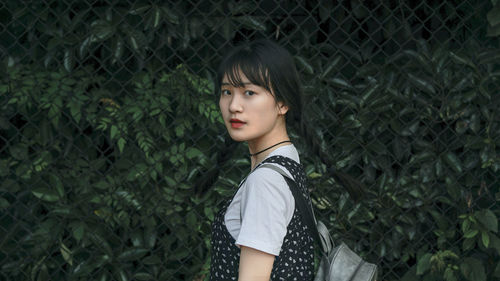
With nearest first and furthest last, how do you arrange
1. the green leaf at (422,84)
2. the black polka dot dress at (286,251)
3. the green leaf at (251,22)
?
the black polka dot dress at (286,251), the green leaf at (251,22), the green leaf at (422,84)

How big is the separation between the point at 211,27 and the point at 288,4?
377 mm

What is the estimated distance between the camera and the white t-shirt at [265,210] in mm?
1143

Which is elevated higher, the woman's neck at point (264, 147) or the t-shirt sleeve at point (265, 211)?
the woman's neck at point (264, 147)

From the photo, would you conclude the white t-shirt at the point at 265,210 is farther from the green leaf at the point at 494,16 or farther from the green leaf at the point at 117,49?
the green leaf at the point at 494,16

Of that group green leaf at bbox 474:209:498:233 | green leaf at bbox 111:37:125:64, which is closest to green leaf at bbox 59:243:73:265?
green leaf at bbox 111:37:125:64

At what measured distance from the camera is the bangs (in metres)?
1.28

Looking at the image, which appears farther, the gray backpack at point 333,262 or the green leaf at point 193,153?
the green leaf at point 193,153

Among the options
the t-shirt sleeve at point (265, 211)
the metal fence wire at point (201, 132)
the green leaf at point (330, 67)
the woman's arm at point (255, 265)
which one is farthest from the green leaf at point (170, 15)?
the woman's arm at point (255, 265)

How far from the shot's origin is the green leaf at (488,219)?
252 cm

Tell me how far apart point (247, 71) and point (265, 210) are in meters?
0.29

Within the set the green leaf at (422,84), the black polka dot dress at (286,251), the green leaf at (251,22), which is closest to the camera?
the black polka dot dress at (286,251)

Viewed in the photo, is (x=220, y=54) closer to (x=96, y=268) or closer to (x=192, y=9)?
(x=192, y=9)

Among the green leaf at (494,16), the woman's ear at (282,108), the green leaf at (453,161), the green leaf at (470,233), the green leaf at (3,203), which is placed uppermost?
the green leaf at (494,16)

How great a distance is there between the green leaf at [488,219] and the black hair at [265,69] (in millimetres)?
1502
